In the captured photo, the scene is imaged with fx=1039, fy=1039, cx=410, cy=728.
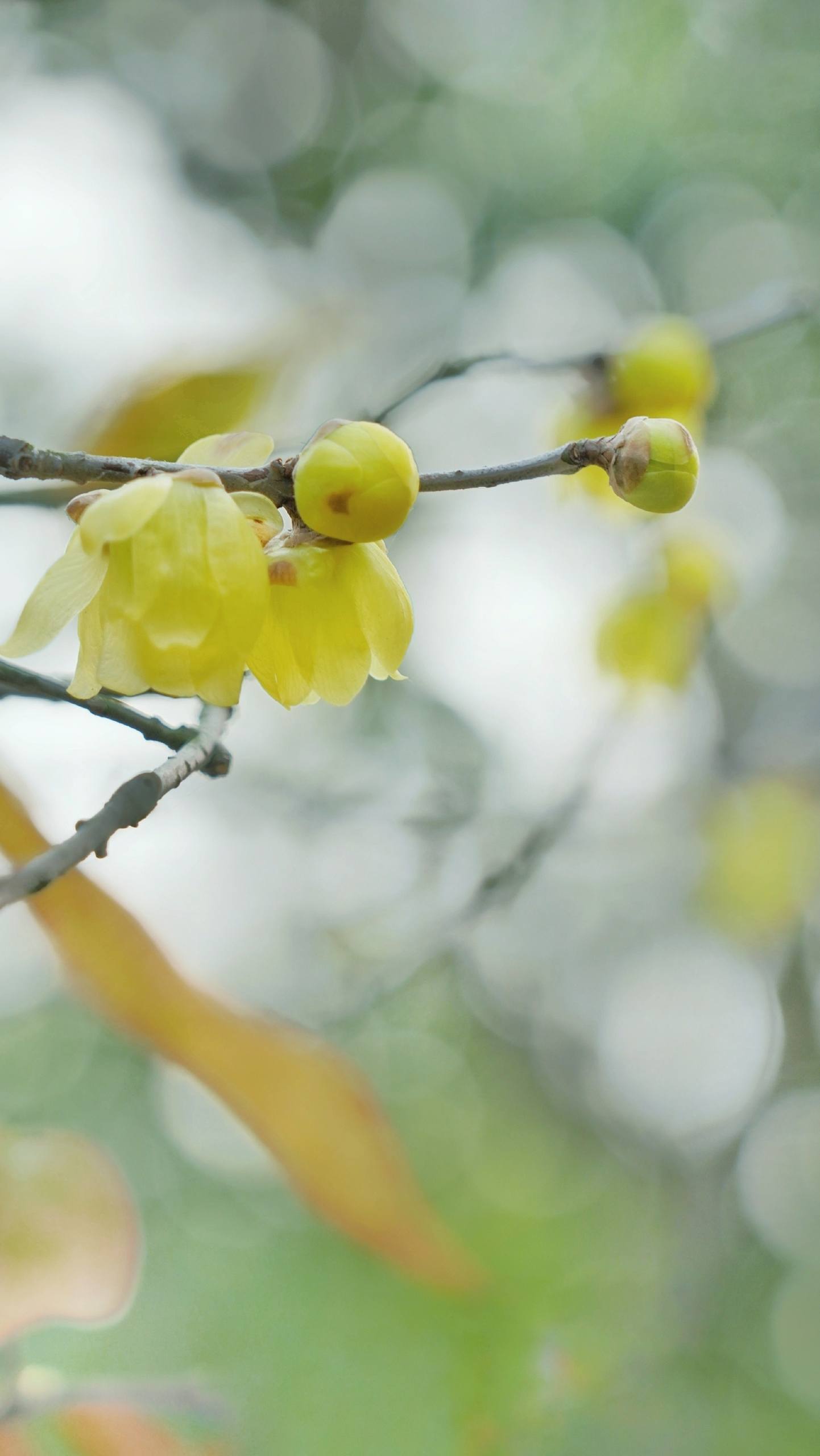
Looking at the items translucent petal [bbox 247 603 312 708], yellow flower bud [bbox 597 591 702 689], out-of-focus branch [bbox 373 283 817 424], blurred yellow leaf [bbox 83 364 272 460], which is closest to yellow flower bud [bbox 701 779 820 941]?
yellow flower bud [bbox 597 591 702 689]

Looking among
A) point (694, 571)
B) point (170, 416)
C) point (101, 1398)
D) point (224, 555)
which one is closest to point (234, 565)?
point (224, 555)

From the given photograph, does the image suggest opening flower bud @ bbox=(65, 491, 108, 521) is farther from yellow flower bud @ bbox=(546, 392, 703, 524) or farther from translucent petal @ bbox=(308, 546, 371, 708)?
yellow flower bud @ bbox=(546, 392, 703, 524)

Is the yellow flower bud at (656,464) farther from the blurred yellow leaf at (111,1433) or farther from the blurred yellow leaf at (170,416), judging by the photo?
the blurred yellow leaf at (111,1433)

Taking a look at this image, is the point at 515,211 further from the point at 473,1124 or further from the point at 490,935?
the point at 473,1124

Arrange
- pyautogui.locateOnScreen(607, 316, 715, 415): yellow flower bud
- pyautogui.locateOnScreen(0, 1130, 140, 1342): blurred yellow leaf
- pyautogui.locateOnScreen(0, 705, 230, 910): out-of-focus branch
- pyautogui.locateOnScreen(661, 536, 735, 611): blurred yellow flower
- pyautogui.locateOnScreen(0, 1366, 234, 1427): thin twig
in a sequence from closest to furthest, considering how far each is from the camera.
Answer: pyautogui.locateOnScreen(0, 705, 230, 910): out-of-focus branch
pyautogui.locateOnScreen(0, 1130, 140, 1342): blurred yellow leaf
pyautogui.locateOnScreen(0, 1366, 234, 1427): thin twig
pyautogui.locateOnScreen(607, 316, 715, 415): yellow flower bud
pyautogui.locateOnScreen(661, 536, 735, 611): blurred yellow flower

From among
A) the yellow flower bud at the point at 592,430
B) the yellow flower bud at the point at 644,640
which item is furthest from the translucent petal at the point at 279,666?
the yellow flower bud at the point at 644,640

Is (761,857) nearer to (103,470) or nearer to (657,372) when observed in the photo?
(657,372)
